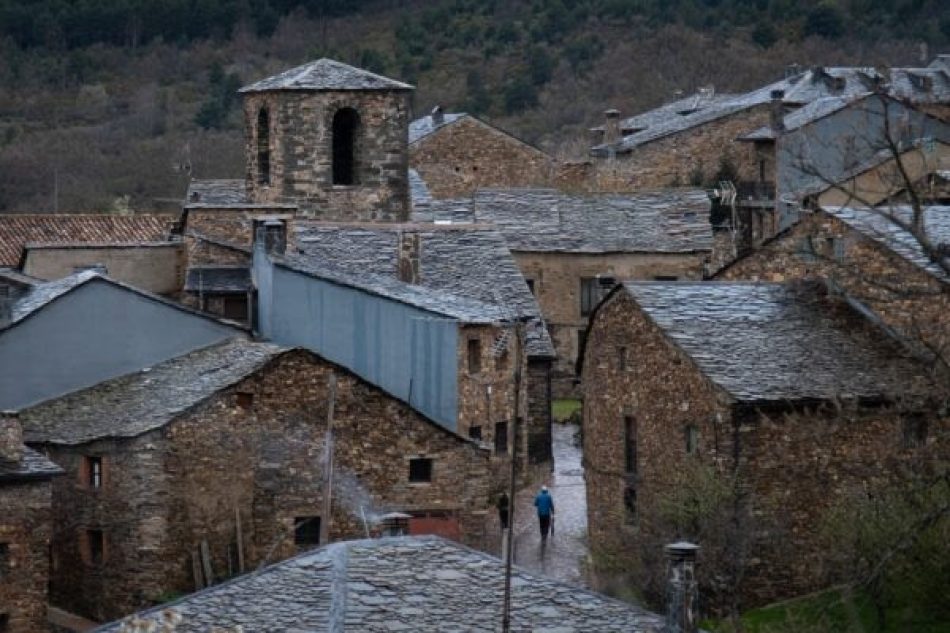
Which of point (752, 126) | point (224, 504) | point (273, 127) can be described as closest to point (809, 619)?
point (224, 504)

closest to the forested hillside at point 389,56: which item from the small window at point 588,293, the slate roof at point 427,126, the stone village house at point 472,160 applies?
the slate roof at point 427,126

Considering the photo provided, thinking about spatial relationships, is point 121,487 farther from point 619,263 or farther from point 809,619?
point 619,263

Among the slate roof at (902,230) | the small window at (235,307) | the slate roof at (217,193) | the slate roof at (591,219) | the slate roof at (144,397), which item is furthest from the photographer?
the slate roof at (591,219)

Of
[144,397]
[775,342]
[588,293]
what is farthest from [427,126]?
[775,342]

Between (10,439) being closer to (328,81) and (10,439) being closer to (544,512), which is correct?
(544,512)

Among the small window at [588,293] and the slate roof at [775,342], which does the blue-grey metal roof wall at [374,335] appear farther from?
the small window at [588,293]

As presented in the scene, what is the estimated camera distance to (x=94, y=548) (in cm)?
3622

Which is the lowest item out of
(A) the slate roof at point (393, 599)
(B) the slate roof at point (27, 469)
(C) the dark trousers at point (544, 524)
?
(C) the dark trousers at point (544, 524)

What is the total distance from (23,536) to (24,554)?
0.62 feet

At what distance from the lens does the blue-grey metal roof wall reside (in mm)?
39250

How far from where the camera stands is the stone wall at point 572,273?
55219 mm

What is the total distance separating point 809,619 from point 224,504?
24.0 feet

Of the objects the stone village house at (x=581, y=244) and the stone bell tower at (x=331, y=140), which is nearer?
the stone bell tower at (x=331, y=140)

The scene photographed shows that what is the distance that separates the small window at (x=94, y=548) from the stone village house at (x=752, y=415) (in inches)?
218
